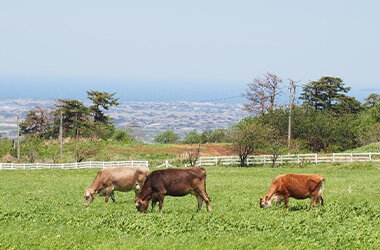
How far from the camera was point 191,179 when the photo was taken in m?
19.7

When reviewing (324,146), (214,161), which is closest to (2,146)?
(214,161)

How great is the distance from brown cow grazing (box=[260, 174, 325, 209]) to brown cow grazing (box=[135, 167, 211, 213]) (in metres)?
2.05

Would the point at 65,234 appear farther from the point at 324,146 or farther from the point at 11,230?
the point at 324,146

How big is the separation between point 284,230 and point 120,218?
15.6 feet

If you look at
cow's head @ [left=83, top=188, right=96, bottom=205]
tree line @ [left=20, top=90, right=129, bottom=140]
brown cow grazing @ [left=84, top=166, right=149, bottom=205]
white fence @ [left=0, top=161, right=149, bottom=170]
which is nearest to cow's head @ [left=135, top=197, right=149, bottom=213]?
cow's head @ [left=83, top=188, right=96, bottom=205]

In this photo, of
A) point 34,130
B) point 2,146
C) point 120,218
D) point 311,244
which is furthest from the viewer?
point 34,130

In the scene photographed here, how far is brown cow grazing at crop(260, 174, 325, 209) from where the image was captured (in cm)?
1945

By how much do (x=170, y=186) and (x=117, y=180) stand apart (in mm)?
4375

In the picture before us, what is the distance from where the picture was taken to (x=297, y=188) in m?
19.5

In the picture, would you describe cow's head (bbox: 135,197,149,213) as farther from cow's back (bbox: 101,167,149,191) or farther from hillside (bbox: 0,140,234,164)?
hillside (bbox: 0,140,234,164)

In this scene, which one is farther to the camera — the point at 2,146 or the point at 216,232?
the point at 2,146

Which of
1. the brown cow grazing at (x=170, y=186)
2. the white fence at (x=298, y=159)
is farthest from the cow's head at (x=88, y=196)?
the white fence at (x=298, y=159)

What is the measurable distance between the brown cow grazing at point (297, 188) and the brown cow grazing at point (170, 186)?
80.7 inches

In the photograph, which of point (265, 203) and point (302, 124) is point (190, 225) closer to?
point (265, 203)
